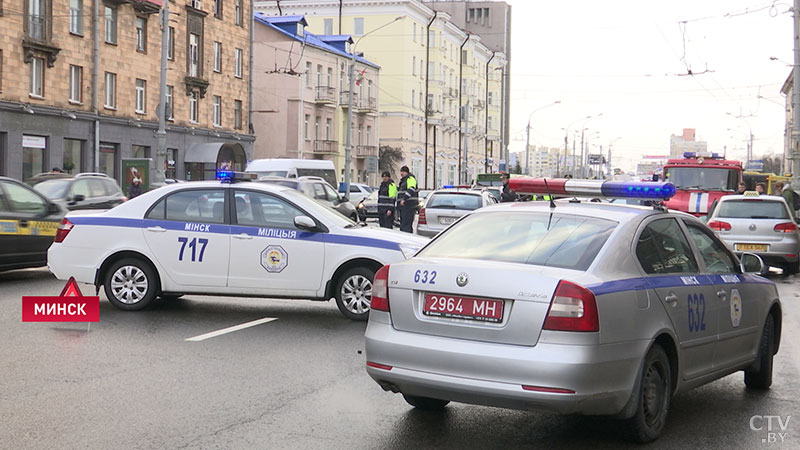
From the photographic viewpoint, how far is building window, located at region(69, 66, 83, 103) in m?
38.7

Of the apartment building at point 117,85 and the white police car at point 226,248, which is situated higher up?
the apartment building at point 117,85

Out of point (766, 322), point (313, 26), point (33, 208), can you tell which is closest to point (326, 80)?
point (313, 26)

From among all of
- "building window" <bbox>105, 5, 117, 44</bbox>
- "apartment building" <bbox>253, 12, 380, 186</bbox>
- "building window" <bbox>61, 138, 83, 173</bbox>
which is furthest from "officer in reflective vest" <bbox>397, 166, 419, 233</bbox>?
"apartment building" <bbox>253, 12, 380, 186</bbox>

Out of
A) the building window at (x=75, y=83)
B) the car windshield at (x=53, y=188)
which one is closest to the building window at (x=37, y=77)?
the building window at (x=75, y=83)

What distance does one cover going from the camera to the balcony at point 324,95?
6425cm

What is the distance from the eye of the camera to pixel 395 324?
19.4 feet

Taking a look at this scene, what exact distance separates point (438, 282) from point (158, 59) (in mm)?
41650

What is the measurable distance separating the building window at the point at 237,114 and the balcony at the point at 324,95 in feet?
34.8

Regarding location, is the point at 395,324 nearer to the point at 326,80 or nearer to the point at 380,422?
the point at 380,422

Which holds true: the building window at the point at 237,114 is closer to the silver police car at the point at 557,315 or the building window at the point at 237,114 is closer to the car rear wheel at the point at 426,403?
the silver police car at the point at 557,315

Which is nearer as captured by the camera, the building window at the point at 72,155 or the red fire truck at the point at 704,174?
the red fire truck at the point at 704,174

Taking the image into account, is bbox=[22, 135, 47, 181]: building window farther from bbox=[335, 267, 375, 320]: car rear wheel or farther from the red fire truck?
bbox=[335, 267, 375, 320]: car rear wheel

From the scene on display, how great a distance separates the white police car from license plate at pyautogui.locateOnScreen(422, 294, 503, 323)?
196 inches

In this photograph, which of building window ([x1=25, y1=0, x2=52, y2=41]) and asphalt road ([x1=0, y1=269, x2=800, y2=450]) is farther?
building window ([x1=25, y1=0, x2=52, y2=41])
